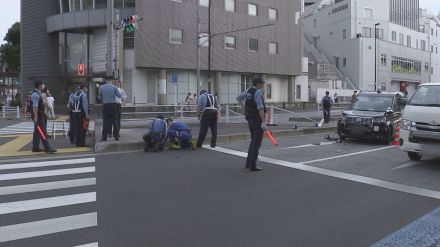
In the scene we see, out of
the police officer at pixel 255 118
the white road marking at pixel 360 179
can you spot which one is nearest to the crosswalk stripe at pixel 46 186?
the police officer at pixel 255 118

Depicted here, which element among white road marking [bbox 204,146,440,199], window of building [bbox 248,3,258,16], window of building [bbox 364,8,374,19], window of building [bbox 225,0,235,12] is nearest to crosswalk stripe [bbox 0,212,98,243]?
white road marking [bbox 204,146,440,199]

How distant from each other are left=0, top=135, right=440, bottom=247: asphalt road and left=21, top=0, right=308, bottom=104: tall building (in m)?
28.9

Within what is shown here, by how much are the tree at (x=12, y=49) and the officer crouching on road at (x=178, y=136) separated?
58.6 m

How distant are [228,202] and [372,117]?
913 cm

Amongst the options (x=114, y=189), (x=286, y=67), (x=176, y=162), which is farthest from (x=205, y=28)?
(x=114, y=189)

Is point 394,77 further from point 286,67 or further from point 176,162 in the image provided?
point 176,162

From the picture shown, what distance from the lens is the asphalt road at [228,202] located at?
5.39 meters

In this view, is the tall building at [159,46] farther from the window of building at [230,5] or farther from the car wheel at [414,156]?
the car wheel at [414,156]

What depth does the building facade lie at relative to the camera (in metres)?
70.8

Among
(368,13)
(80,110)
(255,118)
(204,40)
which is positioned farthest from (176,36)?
(368,13)

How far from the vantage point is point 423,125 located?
10078 millimetres

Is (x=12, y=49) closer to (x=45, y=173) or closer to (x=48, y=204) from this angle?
(x=45, y=173)

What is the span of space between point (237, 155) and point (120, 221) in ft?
Answer: 21.0

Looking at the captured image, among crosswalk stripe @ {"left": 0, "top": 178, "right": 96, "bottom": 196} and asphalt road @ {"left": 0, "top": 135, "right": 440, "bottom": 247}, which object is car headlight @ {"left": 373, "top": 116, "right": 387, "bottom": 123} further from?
crosswalk stripe @ {"left": 0, "top": 178, "right": 96, "bottom": 196}
